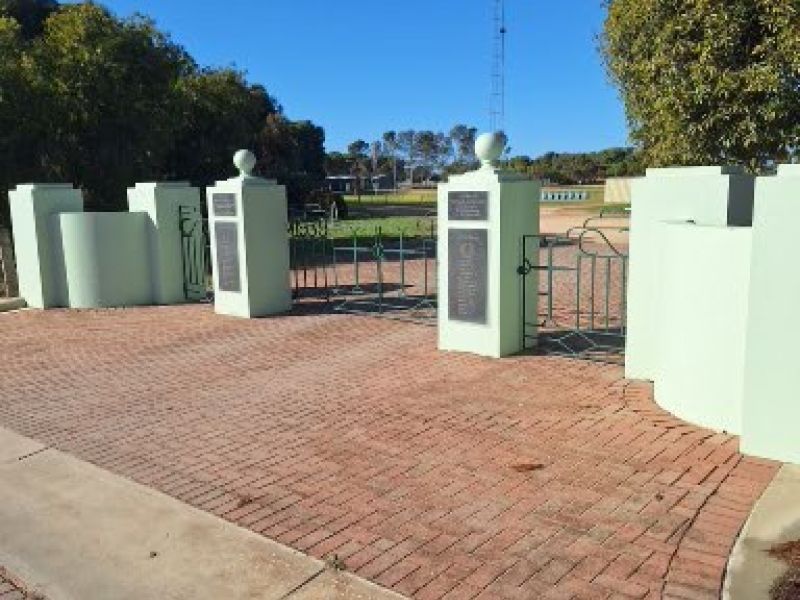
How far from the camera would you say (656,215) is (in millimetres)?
6754

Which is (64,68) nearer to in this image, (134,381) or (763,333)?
(134,381)

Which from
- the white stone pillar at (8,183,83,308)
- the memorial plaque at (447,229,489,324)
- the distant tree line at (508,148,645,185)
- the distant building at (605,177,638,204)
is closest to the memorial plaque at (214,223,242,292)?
the white stone pillar at (8,183,83,308)

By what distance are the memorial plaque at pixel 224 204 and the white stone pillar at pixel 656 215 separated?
6.11 metres

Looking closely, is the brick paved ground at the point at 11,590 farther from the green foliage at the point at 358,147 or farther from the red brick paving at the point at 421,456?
the green foliage at the point at 358,147

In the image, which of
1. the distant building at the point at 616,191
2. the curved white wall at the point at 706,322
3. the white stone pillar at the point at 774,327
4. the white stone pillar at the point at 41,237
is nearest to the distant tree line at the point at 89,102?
the white stone pillar at the point at 41,237

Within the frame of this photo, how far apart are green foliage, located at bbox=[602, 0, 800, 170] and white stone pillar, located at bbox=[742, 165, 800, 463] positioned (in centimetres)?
670

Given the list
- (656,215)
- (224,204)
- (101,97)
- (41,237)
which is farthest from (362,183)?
(656,215)

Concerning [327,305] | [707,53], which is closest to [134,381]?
[327,305]

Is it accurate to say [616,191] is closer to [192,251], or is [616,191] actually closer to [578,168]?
[578,168]

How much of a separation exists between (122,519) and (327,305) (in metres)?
7.37

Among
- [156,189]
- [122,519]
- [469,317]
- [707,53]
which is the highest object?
[707,53]

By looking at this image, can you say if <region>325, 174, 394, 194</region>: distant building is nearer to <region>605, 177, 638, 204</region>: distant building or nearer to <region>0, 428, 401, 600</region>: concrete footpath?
<region>605, 177, 638, 204</region>: distant building

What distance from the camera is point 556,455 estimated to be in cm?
539

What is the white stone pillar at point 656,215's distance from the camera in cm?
642
